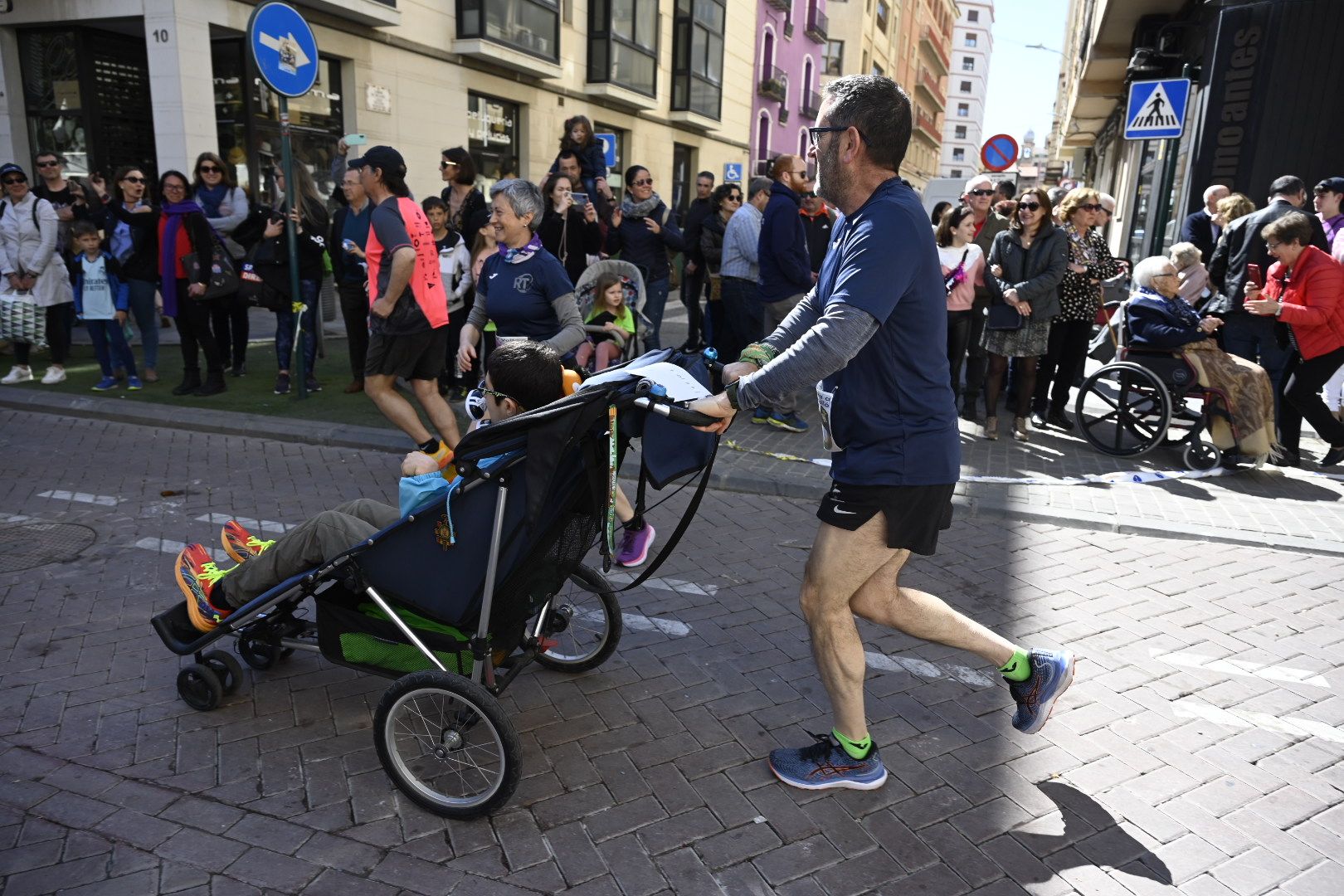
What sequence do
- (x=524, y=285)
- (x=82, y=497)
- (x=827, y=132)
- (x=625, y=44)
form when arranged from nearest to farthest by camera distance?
(x=827, y=132) < (x=524, y=285) < (x=82, y=497) < (x=625, y=44)

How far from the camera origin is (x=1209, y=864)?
2781mm

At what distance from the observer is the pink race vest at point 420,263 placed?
18.7 feet

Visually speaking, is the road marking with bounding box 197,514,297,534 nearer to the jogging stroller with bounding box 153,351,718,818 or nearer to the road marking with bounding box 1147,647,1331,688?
the jogging stroller with bounding box 153,351,718,818

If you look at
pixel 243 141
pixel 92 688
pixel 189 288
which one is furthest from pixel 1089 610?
pixel 243 141

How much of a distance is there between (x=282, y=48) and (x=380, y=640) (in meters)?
6.71

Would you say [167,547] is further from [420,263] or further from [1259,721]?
[1259,721]

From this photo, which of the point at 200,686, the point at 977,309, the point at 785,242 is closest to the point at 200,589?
the point at 200,686

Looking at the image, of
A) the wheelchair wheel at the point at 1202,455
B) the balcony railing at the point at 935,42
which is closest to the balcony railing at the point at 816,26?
the balcony railing at the point at 935,42

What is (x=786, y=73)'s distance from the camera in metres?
36.5

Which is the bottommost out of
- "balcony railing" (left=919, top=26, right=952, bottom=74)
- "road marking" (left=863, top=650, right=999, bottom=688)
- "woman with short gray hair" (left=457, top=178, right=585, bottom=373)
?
"road marking" (left=863, top=650, right=999, bottom=688)

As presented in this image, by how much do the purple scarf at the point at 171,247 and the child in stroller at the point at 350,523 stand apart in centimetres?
612

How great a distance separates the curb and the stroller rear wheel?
350 centimetres

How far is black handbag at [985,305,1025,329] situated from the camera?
7.61m

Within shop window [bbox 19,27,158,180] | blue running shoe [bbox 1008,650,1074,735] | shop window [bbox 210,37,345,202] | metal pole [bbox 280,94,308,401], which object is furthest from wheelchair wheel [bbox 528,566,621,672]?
shop window [bbox 19,27,158,180]
